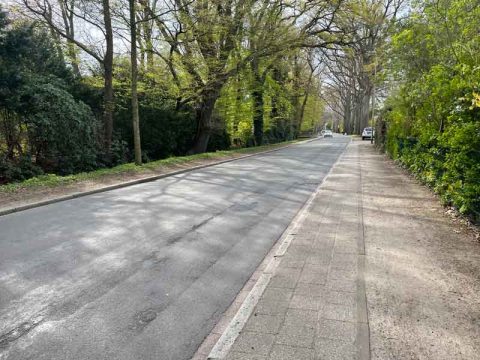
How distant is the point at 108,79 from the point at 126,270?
14.3m

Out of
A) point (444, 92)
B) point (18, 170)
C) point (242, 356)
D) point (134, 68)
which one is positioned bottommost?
point (242, 356)

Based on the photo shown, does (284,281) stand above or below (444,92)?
below

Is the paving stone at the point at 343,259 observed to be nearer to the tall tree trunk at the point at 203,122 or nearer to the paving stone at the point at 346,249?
the paving stone at the point at 346,249

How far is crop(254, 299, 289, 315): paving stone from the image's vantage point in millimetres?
3721

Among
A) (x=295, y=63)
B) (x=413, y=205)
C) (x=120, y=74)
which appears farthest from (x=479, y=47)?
(x=295, y=63)

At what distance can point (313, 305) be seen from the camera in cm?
385

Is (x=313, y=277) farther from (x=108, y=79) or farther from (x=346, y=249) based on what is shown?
(x=108, y=79)

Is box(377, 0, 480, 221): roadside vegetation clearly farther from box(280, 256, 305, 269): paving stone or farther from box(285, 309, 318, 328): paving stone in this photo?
box(285, 309, 318, 328): paving stone

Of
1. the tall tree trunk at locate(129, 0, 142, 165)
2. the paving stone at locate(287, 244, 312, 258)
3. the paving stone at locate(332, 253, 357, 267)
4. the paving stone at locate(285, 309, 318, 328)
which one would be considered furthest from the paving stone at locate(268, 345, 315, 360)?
the tall tree trunk at locate(129, 0, 142, 165)

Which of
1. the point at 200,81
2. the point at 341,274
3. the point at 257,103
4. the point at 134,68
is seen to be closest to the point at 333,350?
the point at 341,274

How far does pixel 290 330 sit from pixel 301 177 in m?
11.2

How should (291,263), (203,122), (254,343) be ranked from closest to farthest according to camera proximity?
1. (254,343)
2. (291,263)
3. (203,122)

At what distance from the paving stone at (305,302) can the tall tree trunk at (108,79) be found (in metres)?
15.4

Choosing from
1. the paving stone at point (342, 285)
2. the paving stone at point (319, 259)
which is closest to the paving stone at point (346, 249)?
the paving stone at point (319, 259)
